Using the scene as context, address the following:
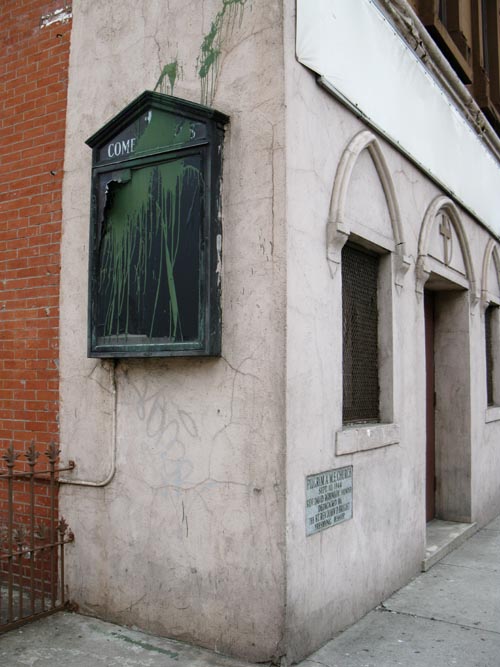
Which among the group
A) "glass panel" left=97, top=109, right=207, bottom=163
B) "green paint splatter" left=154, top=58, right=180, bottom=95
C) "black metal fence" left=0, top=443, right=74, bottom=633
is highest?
"green paint splatter" left=154, top=58, right=180, bottom=95

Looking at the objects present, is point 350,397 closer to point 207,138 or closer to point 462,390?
point 207,138

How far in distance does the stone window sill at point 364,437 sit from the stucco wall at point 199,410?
86cm

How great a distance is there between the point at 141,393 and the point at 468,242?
528cm

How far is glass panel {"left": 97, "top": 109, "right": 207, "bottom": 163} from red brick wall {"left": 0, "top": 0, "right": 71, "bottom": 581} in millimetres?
777

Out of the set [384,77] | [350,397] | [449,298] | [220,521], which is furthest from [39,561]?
[449,298]

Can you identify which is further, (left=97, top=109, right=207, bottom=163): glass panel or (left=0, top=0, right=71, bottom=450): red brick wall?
(left=0, top=0, right=71, bottom=450): red brick wall

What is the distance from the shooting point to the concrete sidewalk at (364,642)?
4184 millimetres

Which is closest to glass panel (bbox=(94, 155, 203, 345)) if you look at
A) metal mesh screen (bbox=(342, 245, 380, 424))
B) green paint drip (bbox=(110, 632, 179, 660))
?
metal mesh screen (bbox=(342, 245, 380, 424))

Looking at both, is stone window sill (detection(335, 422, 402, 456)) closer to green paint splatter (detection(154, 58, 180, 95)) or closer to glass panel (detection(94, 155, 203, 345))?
glass panel (detection(94, 155, 203, 345))

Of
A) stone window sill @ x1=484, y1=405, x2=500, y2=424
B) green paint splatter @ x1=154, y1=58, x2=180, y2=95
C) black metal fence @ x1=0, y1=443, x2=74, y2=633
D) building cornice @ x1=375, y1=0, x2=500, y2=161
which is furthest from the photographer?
stone window sill @ x1=484, y1=405, x2=500, y2=424

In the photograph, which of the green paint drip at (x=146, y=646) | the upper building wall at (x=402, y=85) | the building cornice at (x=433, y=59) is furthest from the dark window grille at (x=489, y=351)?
the green paint drip at (x=146, y=646)

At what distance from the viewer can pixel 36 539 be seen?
5.20m

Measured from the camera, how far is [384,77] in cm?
584

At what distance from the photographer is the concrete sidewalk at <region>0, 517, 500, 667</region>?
13.7 feet
